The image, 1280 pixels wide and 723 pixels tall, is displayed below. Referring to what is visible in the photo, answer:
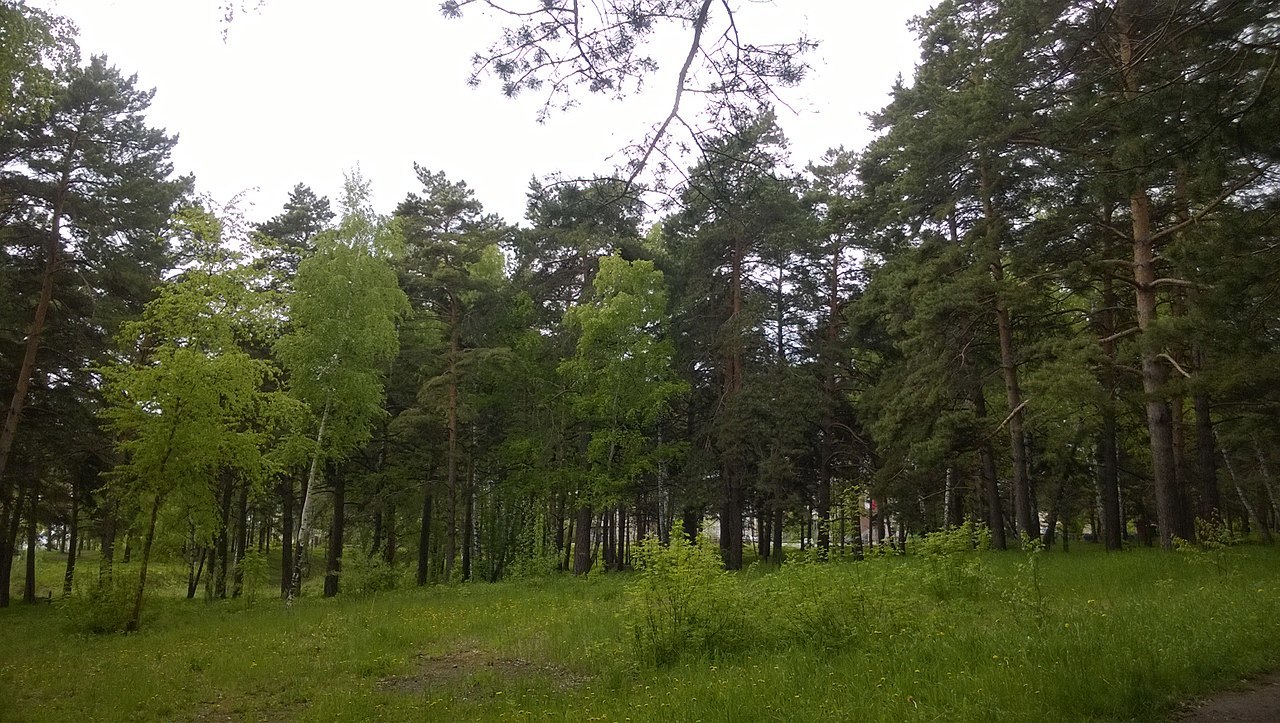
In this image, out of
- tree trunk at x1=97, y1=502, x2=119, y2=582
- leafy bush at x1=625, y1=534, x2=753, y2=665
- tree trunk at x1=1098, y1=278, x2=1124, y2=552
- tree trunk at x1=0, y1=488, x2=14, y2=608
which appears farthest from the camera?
tree trunk at x1=0, y1=488, x2=14, y2=608

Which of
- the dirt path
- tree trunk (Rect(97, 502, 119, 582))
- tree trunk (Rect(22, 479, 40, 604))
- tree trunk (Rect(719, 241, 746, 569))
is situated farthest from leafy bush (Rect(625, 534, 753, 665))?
tree trunk (Rect(22, 479, 40, 604))

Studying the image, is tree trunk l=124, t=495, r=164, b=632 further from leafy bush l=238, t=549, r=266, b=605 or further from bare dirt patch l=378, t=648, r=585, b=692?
bare dirt patch l=378, t=648, r=585, b=692

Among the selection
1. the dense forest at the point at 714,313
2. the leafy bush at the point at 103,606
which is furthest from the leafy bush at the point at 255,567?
the leafy bush at the point at 103,606

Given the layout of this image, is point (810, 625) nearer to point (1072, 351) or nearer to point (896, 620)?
point (896, 620)

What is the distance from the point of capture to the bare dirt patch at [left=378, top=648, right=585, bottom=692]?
8164mm

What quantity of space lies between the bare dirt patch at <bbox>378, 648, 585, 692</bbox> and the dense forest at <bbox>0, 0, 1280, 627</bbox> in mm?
2375

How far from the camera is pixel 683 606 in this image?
838 centimetres

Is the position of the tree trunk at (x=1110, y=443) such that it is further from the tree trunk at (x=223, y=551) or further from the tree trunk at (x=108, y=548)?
the tree trunk at (x=223, y=551)

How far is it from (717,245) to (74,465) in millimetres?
20818

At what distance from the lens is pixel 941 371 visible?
714 inches

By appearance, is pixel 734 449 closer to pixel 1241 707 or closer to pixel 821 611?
pixel 821 611

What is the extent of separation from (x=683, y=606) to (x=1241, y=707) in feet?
17.2

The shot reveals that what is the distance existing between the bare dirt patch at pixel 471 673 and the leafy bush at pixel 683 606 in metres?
1.04

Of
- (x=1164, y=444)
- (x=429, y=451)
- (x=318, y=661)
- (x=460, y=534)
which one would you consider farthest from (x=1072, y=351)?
(x=460, y=534)
